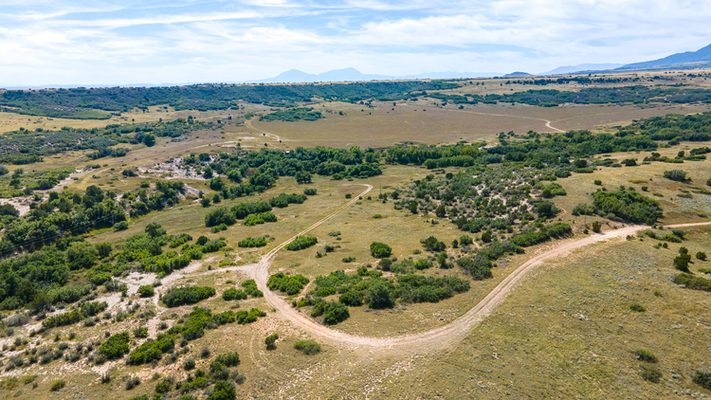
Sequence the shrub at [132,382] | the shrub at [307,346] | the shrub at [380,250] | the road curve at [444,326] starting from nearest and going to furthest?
the shrub at [132,382], the shrub at [307,346], the road curve at [444,326], the shrub at [380,250]

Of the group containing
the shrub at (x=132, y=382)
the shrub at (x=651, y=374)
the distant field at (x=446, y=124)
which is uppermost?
the distant field at (x=446, y=124)

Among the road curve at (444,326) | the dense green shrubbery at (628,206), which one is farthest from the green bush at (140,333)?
the dense green shrubbery at (628,206)

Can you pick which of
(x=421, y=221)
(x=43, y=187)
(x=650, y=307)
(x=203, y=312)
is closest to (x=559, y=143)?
(x=421, y=221)

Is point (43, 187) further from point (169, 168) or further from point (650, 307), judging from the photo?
point (650, 307)

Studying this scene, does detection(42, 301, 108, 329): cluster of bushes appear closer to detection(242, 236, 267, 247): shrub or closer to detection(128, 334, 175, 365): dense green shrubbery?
detection(128, 334, 175, 365): dense green shrubbery

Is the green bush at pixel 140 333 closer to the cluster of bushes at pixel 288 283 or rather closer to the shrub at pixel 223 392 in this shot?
the shrub at pixel 223 392

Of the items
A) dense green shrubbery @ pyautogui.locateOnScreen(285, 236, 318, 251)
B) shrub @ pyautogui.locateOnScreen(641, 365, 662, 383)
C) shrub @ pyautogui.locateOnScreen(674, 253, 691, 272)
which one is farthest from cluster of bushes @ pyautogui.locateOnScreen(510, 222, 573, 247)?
dense green shrubbery @ pyautogui.locateOnScreen(285, 236, 318, 251)

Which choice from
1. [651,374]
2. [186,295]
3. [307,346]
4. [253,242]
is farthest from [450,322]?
[253,242]

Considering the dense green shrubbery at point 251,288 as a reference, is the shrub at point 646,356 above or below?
above
